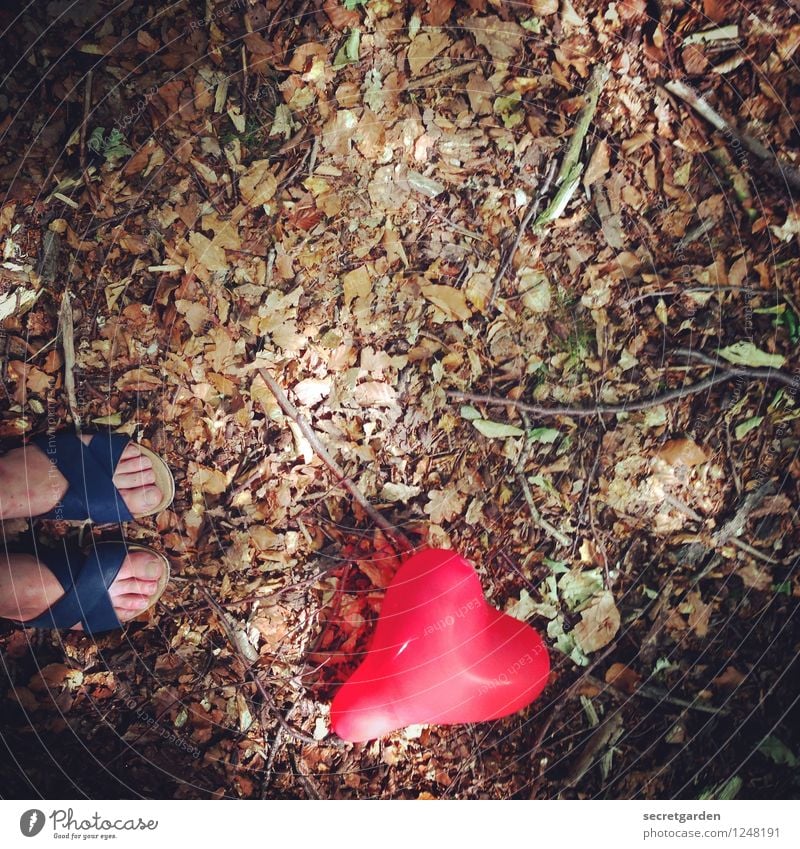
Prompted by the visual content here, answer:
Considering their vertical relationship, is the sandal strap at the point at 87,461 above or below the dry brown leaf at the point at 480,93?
below

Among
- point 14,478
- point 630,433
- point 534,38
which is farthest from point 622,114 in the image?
point 14,478

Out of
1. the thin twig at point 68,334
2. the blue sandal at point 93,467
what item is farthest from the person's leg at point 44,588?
the thin twig at point 68,334

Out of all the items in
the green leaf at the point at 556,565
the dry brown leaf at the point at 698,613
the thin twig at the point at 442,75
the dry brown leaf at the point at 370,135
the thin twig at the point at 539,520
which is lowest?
the dry brown leaf at the point at 698,613

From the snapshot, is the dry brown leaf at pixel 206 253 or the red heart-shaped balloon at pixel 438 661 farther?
the dry brown leaf at pixel 206 253

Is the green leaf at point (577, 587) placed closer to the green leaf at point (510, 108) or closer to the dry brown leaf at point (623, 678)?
the dry brown leaf at point (623, 678)

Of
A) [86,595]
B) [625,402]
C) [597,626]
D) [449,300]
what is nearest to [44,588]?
[86,595]
